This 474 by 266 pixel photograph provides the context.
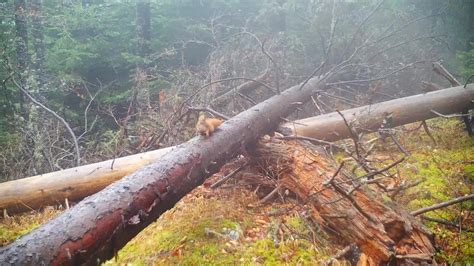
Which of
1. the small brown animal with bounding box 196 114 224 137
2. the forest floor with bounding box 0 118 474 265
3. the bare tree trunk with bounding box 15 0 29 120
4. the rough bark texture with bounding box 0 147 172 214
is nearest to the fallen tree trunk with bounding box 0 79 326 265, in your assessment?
the small brown animal with bounding box 196 114 224 137

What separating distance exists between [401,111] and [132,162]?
16.6ft

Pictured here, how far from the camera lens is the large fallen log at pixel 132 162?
4664 mm

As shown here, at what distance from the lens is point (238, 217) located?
374cm

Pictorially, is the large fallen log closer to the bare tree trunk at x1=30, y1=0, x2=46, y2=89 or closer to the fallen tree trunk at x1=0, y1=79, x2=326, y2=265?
the fallen tree trunk at x1=0, y1=79, x2=326, y2=265

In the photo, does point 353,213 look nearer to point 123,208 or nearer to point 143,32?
point 123,208

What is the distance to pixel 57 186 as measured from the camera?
15.5 ft

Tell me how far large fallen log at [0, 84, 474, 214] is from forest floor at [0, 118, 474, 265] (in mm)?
298

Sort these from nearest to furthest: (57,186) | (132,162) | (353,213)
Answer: (353,213)
(57,186)
(132,162)

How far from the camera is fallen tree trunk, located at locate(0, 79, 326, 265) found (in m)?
2.04

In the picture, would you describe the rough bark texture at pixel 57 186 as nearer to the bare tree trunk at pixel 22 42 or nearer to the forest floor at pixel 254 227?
the forest floor at pixel 254 227

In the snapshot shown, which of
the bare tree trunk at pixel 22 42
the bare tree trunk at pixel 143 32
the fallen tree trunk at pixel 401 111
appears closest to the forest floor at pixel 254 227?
the fallen tree trunk at pixel 401 111

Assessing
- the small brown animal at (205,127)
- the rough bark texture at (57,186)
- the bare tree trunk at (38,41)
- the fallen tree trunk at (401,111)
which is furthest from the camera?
the bare tree trunk at (38,41)

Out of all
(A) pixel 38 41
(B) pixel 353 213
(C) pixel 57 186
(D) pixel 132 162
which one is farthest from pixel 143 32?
(B) pixel 353 213

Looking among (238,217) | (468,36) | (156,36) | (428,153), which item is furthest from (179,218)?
(468,36)
